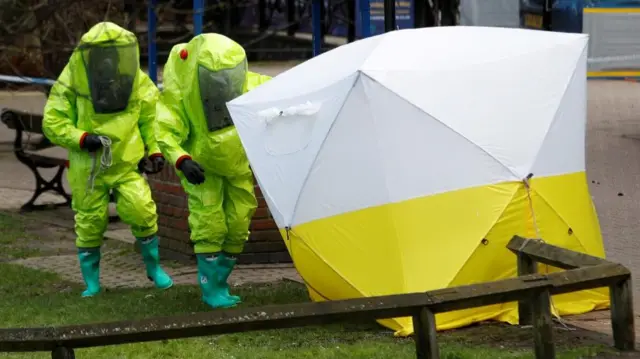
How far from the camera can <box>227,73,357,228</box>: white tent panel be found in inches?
277

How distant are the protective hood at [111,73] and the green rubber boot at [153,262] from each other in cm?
94

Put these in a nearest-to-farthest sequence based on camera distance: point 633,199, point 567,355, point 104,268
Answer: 1. point 567,355
2. point 104,268
3. point 633,199

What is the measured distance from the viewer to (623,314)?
240 inches

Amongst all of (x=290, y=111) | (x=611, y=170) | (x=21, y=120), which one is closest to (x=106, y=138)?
(x=290, y=111)

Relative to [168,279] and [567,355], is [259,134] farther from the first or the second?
[567,355]

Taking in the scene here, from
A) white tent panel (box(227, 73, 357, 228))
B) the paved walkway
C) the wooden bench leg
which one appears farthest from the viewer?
the wooden bench leg

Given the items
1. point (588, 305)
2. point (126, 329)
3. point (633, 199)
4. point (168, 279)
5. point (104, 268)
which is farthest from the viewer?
point (633, 199)

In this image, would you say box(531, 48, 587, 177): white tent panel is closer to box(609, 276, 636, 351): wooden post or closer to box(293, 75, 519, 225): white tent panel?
box(293, 75, 519, 225): white tent panel

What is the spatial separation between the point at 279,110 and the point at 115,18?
4.33 ft

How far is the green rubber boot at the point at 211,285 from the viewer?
7.78m

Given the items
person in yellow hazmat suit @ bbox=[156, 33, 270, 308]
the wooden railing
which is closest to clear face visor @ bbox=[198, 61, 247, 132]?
person in yellow hazmat suit @ bbox=[156, 33, 270, 308]

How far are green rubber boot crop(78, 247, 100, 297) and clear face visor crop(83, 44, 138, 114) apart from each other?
990 millimetres

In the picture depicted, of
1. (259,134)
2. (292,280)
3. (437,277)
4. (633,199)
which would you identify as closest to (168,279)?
(292,280)

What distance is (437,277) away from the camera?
21.9ft
